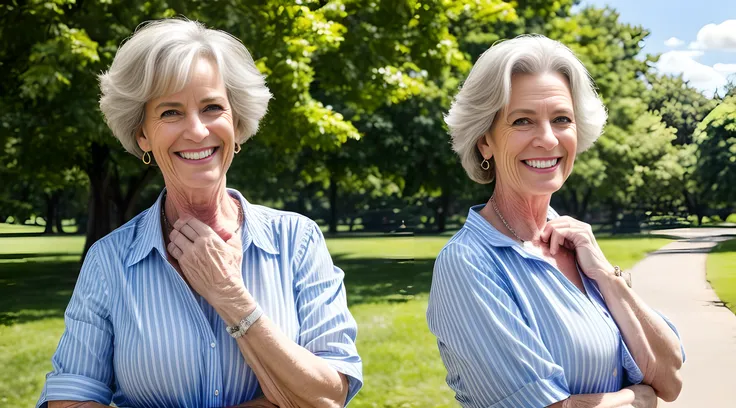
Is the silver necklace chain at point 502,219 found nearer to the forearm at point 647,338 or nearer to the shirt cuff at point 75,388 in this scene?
the forearm at point 647,338

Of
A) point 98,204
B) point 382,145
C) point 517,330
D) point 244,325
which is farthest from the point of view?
point 382,145

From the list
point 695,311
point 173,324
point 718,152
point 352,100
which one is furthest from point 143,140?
point 718,152

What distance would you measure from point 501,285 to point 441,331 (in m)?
0.25

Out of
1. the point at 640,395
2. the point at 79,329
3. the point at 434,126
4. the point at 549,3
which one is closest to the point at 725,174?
the point at 549,3

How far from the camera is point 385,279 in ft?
65.4

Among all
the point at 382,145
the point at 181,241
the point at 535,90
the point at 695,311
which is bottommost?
the point at 695,311

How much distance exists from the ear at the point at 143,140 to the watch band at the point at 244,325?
2.09 ft

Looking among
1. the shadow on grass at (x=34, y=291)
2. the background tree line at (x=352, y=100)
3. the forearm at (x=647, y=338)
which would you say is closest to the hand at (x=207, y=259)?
the forearm at (x=647, y=338)

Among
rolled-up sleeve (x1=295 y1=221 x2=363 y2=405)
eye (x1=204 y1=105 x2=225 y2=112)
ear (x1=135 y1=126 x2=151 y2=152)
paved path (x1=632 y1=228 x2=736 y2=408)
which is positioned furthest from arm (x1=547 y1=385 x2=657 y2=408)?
paved path (x1=632 y1=228 x2=736 y2=408)

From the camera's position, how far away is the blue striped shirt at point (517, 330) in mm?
2375

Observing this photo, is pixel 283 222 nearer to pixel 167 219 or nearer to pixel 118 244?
pixel 167 219

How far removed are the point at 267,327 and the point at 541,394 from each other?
84cm

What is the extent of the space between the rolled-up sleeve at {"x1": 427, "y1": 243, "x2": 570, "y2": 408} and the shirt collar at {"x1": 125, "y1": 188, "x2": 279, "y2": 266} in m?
0.57

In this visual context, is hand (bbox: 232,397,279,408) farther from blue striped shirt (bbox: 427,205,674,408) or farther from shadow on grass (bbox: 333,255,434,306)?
shadow on grass (bbox: 333,255,434,306)
